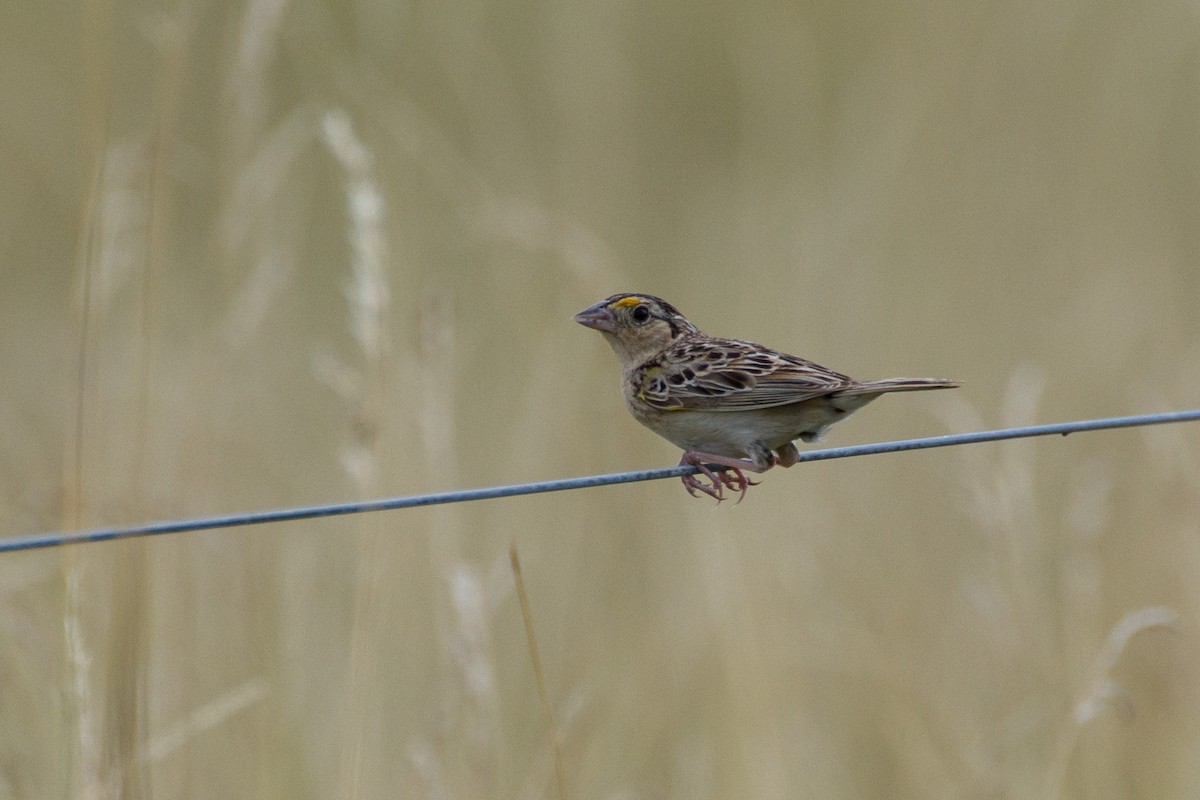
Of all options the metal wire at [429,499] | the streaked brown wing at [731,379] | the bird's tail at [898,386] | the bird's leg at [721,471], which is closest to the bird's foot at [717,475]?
the bird's leg at [721,471]

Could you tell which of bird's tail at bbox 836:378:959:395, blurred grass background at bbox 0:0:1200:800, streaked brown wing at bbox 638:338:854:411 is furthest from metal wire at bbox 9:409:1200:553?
streaked brown wing at bbox 638:338:854:411

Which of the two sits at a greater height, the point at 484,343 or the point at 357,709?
the point at 484,343

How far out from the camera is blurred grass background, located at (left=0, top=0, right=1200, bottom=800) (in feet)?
14.1

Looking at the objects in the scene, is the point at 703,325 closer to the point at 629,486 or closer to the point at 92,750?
the point at 629,486

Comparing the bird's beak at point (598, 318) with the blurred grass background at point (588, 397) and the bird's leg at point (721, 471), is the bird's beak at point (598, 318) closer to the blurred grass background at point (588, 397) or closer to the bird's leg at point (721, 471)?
the blurred grass background at point (588, 397)

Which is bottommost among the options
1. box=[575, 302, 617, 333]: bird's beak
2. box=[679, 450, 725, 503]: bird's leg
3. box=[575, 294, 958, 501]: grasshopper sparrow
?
box=[679, 450, 725, 503]: bird's leg

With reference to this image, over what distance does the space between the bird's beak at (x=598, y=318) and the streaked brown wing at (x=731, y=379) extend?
1.12 ft

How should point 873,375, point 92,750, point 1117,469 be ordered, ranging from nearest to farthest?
point 92,750
point 1117,469
point 873,375

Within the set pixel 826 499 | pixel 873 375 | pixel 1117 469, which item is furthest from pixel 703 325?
pixel 1117 469

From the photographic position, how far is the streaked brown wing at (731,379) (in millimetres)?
4711

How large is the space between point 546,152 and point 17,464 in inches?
181

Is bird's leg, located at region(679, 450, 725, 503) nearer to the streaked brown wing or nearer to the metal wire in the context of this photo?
the streaked brown wing

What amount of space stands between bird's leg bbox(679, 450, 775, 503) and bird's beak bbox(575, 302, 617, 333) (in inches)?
29.8

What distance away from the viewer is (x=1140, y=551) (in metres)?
6.35
